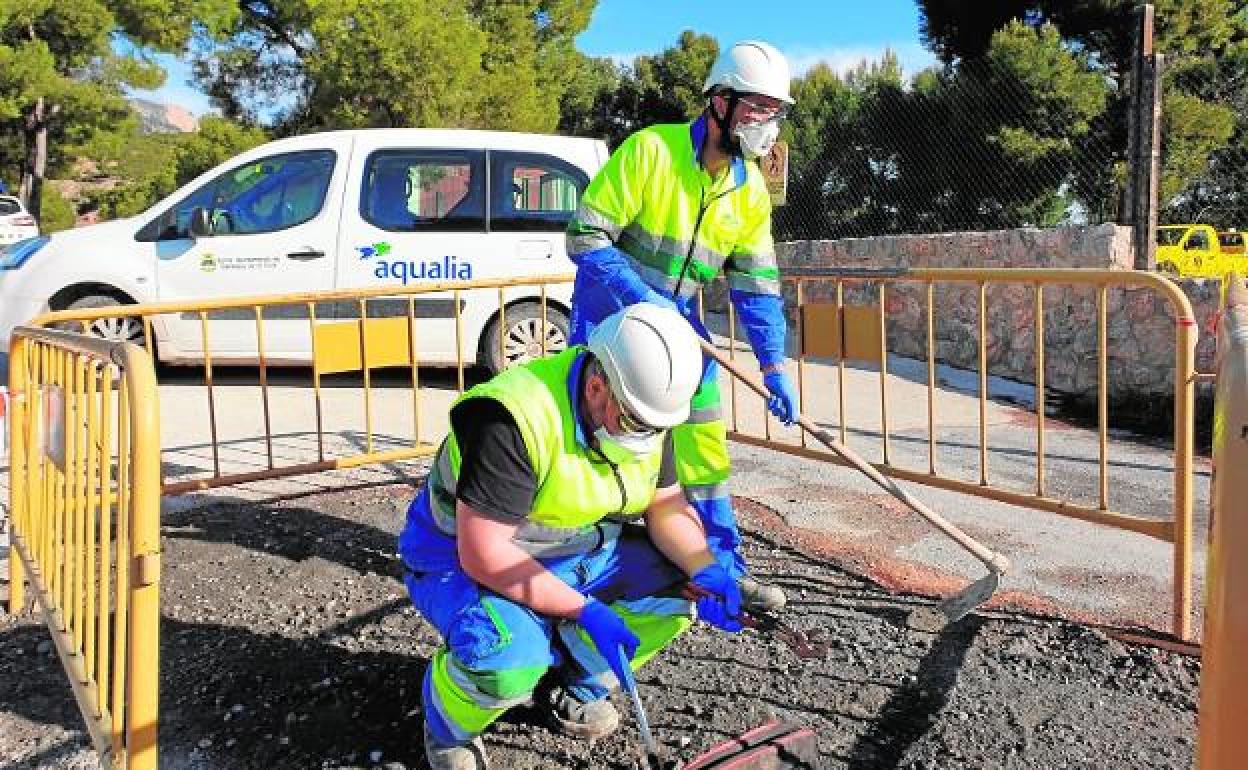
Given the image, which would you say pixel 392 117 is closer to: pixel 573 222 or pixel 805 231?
pixel 805 231

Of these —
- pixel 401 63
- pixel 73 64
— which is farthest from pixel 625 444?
pixel 73 64

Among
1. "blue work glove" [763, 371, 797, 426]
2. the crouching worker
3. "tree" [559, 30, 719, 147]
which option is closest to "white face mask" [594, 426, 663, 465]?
the crouching worker

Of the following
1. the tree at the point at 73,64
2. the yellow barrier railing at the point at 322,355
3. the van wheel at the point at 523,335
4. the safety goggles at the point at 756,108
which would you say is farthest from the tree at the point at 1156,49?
the tree at the point at 73,64

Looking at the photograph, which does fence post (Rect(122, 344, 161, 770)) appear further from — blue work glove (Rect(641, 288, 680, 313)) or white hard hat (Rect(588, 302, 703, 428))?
blue work glove (Rect(641, 288, 680, 313))

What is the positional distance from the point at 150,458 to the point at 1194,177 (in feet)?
34.1

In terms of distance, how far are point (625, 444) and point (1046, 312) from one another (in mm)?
7886

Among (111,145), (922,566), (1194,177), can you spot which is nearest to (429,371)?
(922,566)

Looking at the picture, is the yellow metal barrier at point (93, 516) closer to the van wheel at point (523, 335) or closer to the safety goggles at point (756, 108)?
the safety goggles at point (756, 108)

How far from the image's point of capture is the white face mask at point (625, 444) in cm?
238

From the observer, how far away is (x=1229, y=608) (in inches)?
53.1

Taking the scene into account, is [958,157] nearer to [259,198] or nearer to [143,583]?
[259,198]

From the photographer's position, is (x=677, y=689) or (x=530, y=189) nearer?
(x=677, y=689)

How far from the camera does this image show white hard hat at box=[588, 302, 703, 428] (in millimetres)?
2248

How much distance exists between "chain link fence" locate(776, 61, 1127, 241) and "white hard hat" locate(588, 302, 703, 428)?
26.9 ft
